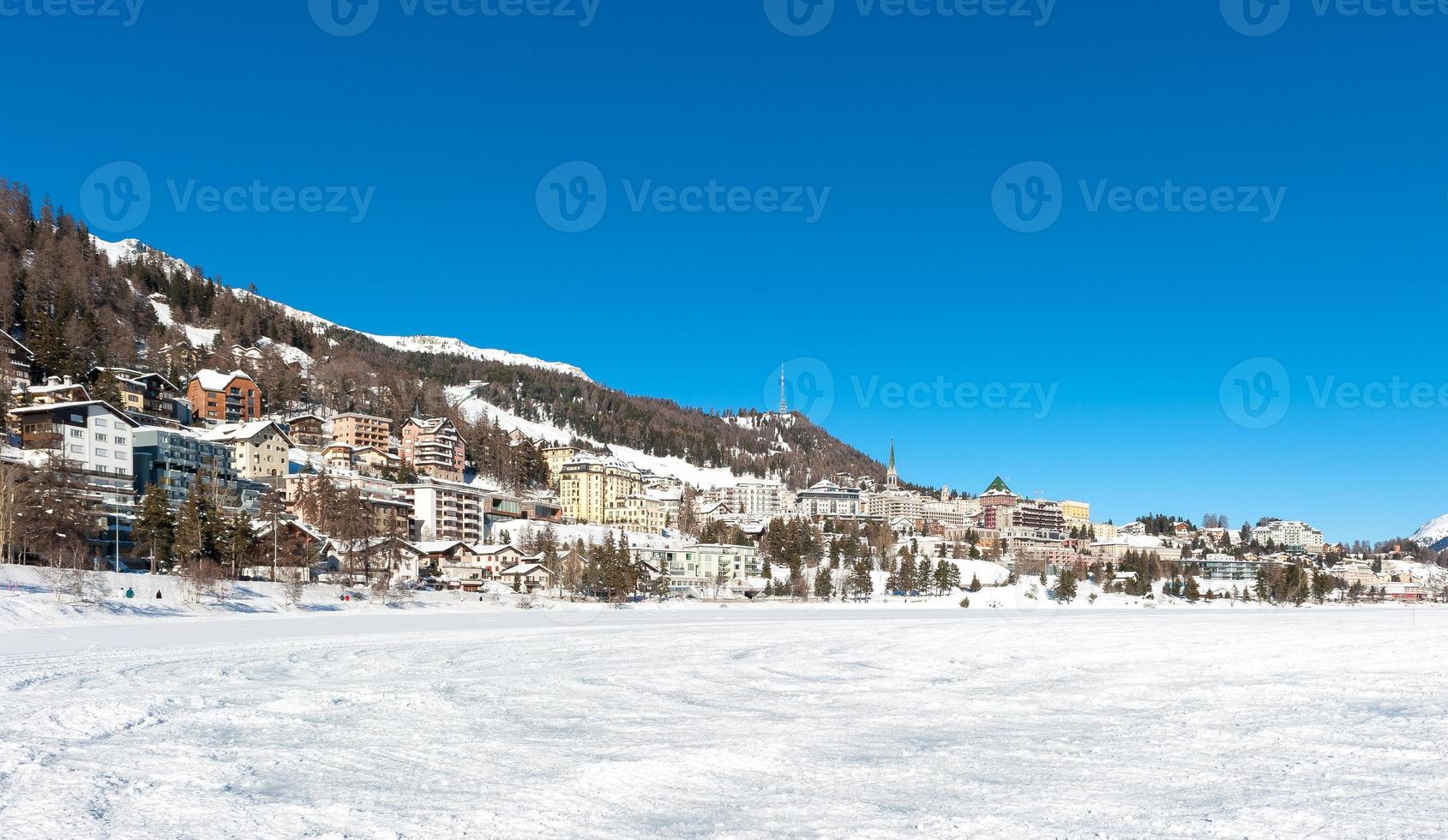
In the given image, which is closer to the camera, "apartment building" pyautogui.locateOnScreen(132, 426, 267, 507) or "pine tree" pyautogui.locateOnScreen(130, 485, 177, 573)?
"pine tree" pyautogui.locateOnScreen(130, 485, 177, 573)

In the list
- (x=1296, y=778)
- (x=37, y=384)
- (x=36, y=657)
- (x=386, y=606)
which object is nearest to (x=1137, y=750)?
(x=1296, y=778)

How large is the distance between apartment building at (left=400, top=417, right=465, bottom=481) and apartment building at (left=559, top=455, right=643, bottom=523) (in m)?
20.8

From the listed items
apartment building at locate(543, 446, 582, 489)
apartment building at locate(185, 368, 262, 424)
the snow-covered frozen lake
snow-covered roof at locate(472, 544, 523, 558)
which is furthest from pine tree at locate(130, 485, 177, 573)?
apartment building at locate(543, 446, 582, 489)

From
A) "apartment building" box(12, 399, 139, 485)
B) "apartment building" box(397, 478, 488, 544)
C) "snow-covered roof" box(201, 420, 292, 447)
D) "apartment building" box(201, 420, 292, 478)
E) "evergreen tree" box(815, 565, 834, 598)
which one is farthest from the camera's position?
"apartment building" box(397, 478, 488, 544)

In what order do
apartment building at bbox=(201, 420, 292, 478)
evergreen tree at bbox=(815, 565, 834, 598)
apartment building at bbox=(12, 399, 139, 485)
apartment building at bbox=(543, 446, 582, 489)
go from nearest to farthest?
apartment building at bbox=(12, 399, 139, 485) < evergreen tree at bbox=(815, 565, 834, 598) < apartment building at bbox=(201, 420, 292, 478) < apartment building at bbox=(543, 446, 582, 489)

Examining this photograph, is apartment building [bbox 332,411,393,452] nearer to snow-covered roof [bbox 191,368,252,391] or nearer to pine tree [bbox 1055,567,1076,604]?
snow-covered roof [bbox 191,368,252,391]

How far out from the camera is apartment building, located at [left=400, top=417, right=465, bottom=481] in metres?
135

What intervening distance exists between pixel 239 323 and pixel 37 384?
6656cm

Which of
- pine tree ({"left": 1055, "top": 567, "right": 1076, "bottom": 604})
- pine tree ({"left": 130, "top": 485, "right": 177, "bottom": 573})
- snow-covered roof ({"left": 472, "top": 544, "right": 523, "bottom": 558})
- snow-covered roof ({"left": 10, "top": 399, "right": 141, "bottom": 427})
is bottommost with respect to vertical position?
pine tree ({"left": 1055, "top": 567, "right": 1076, "bottom": 604})

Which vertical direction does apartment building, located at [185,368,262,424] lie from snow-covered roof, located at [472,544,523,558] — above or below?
above

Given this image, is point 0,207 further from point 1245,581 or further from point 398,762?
point 1245,581

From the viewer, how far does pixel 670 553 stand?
118875 mm

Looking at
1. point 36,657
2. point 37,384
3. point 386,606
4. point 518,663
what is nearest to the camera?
point 36,657

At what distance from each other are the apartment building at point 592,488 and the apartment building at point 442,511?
41835 millimetres
